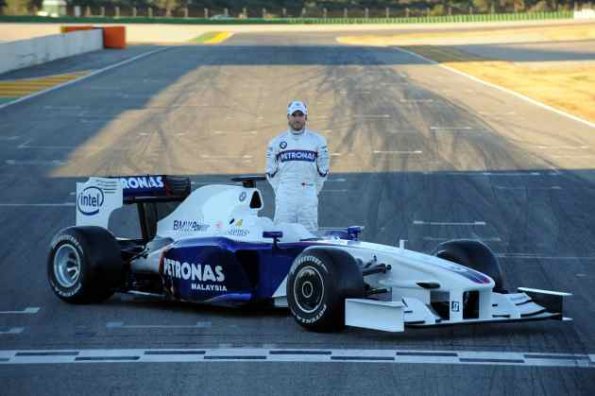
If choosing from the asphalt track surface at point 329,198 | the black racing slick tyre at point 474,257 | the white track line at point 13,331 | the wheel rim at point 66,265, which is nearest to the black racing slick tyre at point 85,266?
the wheel rim at point 66,265

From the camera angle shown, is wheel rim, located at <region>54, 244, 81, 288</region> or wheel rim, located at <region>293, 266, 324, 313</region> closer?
wheel rim, located at <region>293, 266, 324, 313</region>

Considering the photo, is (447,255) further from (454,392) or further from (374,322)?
(454,392)

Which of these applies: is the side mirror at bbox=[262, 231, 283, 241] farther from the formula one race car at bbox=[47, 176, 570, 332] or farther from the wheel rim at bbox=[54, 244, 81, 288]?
the wheel rim at bbox=[54, 244, 81, 288]

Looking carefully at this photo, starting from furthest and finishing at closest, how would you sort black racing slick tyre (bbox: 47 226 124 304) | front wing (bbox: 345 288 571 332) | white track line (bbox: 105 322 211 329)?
black racing slick tyre (bbox: 47 226 124 304)
white track line (bbox: 105 322 211 329)
front wing (bbox: 345 288 571 332)

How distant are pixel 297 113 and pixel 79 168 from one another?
1223 centimetres

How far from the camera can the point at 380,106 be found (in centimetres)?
3725

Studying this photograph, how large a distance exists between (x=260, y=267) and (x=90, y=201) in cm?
235

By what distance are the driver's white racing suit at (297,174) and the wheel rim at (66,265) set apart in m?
2.01

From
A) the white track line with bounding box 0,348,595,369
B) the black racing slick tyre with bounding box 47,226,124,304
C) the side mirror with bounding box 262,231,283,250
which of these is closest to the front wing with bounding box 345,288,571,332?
the white track line with bounding box 0,348,595,369

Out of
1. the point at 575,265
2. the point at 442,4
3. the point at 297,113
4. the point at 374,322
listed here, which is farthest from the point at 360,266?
the point at 442,4

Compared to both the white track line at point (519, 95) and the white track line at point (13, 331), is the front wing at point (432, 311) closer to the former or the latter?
the white track line at point (13, 331)

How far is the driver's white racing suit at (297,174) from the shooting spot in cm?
1323

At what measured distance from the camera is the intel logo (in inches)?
532

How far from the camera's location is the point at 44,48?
54.7 metres
